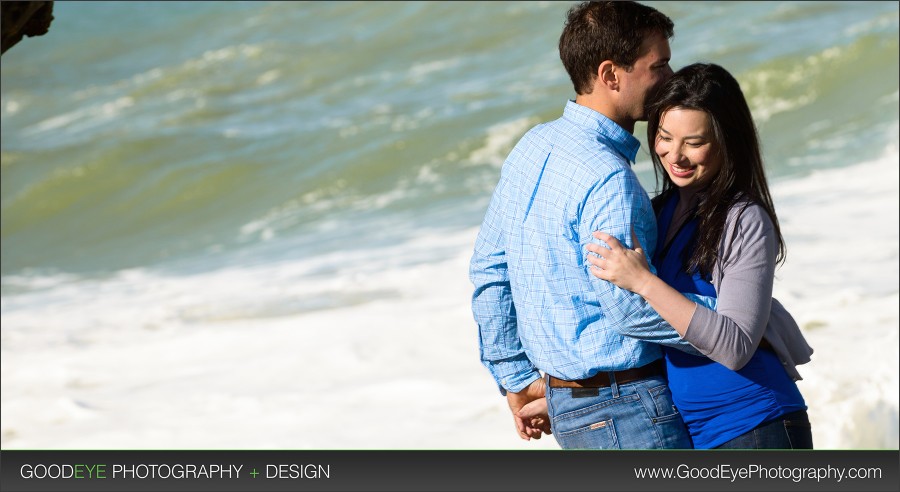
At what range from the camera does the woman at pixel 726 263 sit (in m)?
2.29

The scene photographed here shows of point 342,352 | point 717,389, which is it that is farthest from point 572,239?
point 342,352

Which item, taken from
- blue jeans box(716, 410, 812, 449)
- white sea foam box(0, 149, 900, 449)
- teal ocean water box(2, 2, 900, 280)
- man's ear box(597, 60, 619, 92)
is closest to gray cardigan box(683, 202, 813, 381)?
blue jeans box(716, 410, 812, 449)

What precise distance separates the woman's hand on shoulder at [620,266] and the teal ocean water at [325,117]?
28.1 ft

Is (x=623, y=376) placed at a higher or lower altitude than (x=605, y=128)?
lower

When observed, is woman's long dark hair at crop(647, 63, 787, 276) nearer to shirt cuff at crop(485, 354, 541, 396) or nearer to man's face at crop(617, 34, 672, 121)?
man's face at crop(617, 34, 672, 121)

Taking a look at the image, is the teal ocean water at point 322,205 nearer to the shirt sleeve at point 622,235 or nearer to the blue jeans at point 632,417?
the blue jeans at point 632,417

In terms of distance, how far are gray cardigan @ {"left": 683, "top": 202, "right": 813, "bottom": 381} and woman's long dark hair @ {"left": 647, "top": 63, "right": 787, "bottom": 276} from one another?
37 millimetres

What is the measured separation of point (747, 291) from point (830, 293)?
5462mm

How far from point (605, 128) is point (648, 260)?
33cm

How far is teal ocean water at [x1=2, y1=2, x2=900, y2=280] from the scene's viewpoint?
40.3ft

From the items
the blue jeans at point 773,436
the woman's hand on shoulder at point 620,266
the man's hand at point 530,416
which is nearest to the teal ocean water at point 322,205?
the man's hand at point 530,416

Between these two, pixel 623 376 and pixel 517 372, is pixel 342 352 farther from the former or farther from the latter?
pixel 623 376

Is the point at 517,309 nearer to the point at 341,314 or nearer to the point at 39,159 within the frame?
the point at 341,314

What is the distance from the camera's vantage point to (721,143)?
2.37 m
